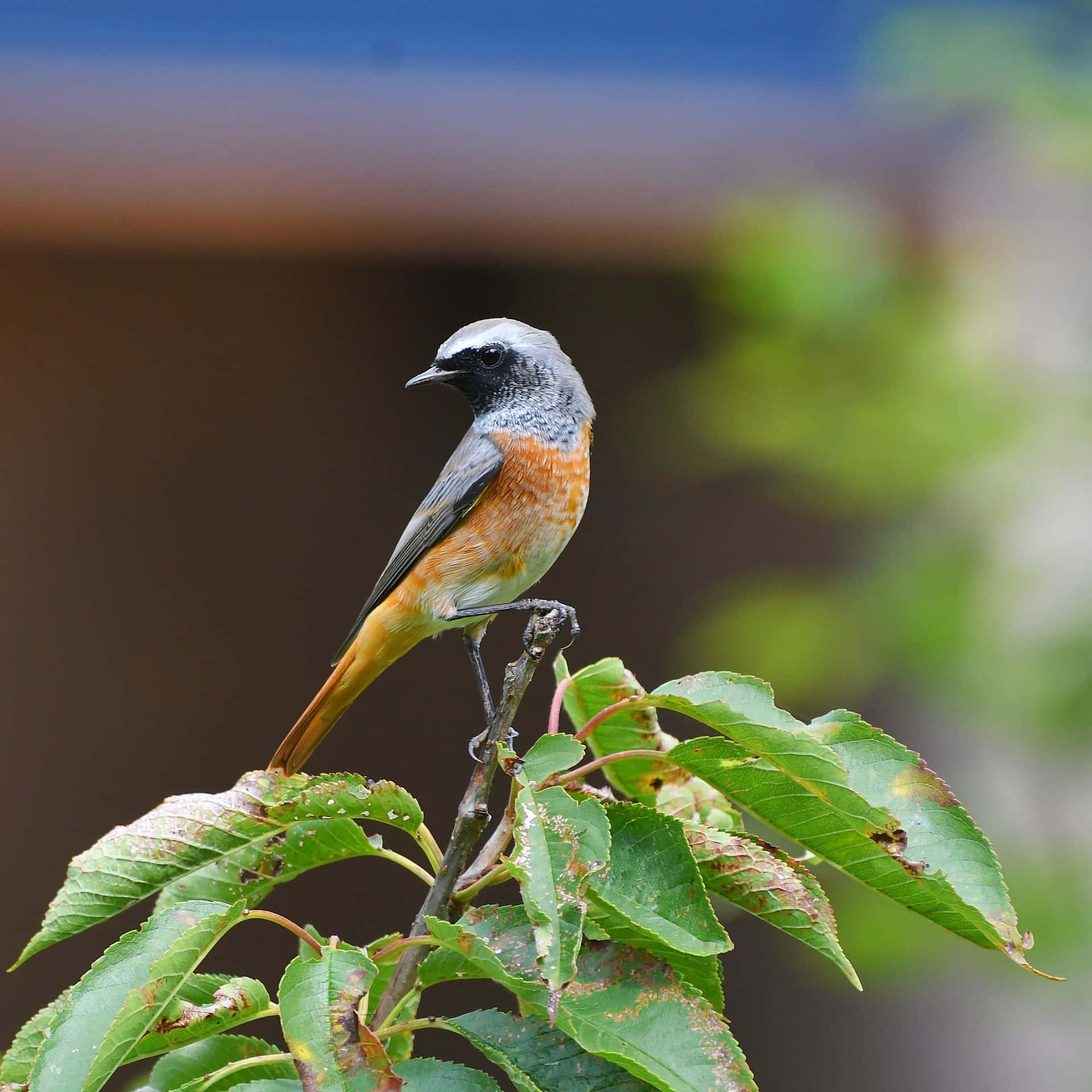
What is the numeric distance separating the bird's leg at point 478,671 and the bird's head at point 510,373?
1.55 ft

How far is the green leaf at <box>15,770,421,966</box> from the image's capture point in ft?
4.75

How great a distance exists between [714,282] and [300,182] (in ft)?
6.01

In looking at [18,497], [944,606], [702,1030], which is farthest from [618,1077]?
[18,497]

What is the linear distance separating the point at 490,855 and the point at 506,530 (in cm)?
106

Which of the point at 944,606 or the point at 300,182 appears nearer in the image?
the point at 944,606

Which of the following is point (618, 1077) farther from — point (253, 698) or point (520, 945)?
point (253, 698)

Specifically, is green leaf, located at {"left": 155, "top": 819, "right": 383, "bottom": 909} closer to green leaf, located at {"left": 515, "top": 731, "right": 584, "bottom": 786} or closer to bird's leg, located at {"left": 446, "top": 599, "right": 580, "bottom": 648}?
green leaf, located at {"left": 515, "top": 731, "right": 584, "bottom": 786}

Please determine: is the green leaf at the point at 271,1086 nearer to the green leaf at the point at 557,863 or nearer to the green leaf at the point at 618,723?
the green leaf at the point at 557,863

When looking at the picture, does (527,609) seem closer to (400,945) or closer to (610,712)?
(610,712)

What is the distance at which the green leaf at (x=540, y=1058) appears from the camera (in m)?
1.30

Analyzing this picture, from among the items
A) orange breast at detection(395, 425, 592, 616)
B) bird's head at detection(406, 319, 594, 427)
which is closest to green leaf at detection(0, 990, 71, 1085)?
orange breast at detection(395, 425, 592, 616)

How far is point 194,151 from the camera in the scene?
4770mm

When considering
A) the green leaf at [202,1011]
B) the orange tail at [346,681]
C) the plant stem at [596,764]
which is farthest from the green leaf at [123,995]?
the orange tail at [346,681]

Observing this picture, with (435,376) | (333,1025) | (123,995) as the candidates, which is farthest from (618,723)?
(435,376)
